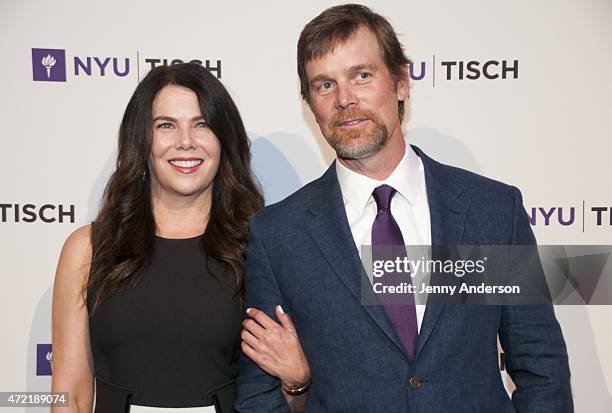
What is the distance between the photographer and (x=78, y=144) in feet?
9.32

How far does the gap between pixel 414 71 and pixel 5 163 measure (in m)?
1.91

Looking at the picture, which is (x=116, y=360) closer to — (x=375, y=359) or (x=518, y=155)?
(x=375, y=359)

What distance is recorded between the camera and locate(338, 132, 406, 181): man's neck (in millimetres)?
1941

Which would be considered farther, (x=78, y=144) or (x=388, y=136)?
(x=78, y=144)

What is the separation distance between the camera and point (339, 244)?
1824 mm

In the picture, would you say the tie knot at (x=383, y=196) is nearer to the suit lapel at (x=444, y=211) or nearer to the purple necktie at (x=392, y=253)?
the purple necktie at (x=392, y=253)

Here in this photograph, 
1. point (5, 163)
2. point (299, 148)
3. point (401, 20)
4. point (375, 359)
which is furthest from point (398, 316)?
point (5, 163)

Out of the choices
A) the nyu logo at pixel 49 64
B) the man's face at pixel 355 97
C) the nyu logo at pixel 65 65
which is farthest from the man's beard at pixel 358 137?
the nyu logo at pixel 49 64

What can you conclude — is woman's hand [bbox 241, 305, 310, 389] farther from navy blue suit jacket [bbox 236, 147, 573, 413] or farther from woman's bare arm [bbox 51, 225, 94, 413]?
woman's bare arm [bbox 51, 225, 94, 413]

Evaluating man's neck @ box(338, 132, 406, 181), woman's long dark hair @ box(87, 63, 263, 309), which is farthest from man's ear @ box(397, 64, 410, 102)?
woman's long dark hair @ box(87, 63, 263, 309)

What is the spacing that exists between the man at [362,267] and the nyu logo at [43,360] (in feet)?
4.38

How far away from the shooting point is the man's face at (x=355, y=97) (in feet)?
6.21

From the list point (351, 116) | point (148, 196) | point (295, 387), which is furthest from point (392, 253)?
point (148, 196)

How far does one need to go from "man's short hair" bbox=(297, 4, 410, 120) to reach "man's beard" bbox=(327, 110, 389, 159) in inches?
8.4
